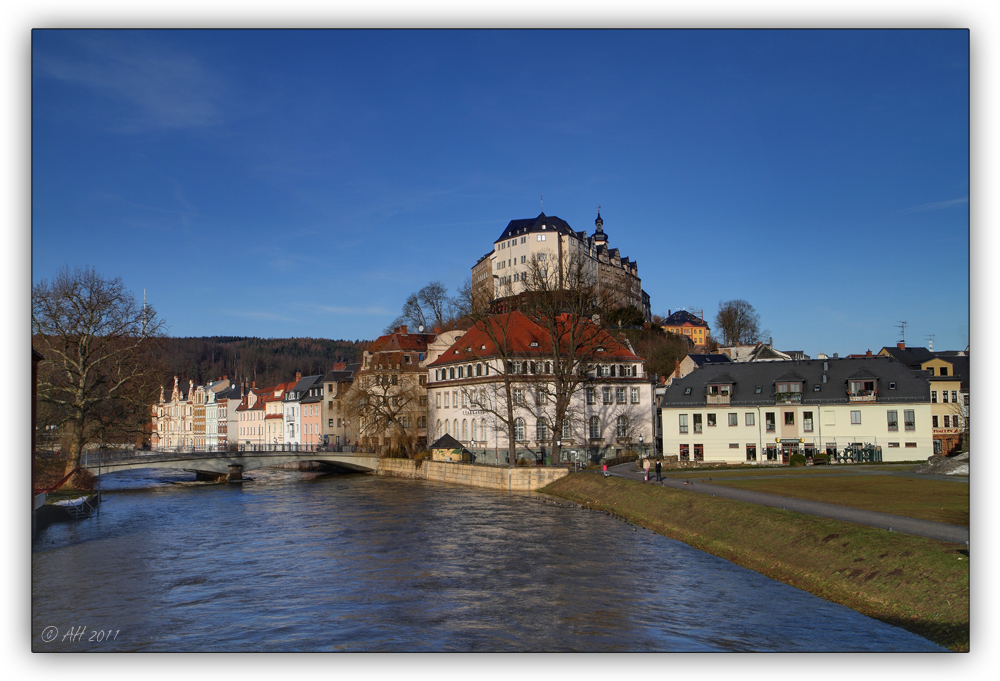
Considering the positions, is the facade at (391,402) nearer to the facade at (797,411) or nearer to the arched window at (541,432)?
the arched window at (541,432)

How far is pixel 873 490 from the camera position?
32.3 metres

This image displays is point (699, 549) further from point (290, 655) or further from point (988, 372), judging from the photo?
point (290, 655)

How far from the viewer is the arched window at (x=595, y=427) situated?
61.5 metres

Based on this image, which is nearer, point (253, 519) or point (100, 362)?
point (253, 519)

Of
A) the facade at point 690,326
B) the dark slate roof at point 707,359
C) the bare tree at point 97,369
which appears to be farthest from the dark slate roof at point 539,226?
the bare tree at point 97,369

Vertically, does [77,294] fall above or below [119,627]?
above

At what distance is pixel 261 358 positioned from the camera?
526ft

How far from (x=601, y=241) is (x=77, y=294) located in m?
123

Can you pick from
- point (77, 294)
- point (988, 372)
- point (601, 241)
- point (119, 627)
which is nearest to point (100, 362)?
point (77, 294)

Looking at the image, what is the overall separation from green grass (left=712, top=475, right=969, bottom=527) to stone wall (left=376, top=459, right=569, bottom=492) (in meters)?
11.5

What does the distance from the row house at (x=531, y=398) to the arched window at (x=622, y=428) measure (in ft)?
0.26

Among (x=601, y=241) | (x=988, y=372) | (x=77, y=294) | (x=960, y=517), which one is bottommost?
(x=960, y=517)
